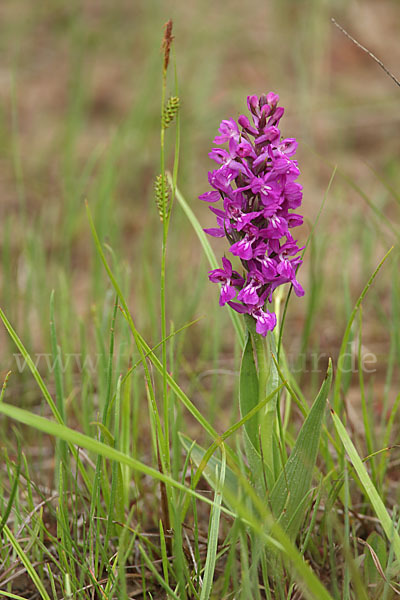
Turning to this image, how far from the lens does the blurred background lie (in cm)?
311

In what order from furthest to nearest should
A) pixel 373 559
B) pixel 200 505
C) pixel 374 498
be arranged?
pixel 200 505
pixel 373 559
pixel 374 498

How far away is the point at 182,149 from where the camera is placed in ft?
14.8

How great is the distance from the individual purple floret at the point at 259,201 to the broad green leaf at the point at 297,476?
254 mm

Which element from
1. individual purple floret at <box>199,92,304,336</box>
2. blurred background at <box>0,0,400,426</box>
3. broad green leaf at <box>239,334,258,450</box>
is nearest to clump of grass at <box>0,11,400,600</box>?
broad green leaf at <box>239,334,258,450</box>

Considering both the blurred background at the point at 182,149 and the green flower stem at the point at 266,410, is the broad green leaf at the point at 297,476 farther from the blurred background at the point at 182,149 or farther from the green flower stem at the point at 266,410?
the blurred background at the point at 182,149

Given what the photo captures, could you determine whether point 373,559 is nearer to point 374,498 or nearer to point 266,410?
point 374,498

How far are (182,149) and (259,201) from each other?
312 cm

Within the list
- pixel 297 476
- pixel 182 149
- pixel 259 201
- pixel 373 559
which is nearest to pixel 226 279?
pixel 259 201

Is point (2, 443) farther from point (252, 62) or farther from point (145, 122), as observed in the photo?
point (252, 62)

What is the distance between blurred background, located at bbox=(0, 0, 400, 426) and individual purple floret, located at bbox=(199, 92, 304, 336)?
0.85 meters

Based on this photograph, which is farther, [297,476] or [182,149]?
[182,149]

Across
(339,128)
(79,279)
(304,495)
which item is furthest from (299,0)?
(304,495)

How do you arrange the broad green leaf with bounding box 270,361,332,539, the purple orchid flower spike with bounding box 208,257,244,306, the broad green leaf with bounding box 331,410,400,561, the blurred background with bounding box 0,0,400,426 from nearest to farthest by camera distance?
the broad green leaf with bounding box 331,410,400,561
the broad green leaf with bounding box 270,361,332,539
the purple orchid flower spike with bounding box 208,257,244,306
the blurred background with bounding box 0,0,400,426

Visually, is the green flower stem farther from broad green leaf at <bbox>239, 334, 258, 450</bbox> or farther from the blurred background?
the blurred background
